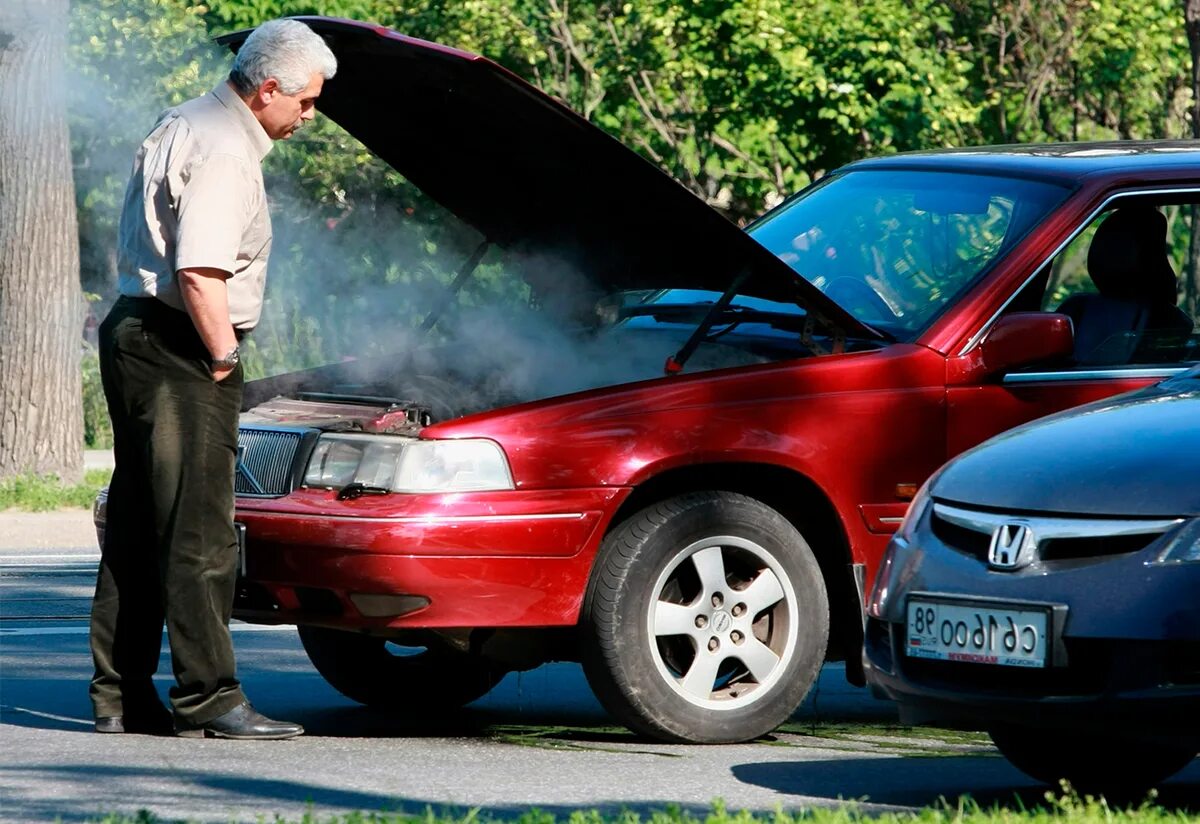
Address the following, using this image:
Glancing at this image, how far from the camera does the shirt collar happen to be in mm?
6293

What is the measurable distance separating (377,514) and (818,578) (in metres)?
1.32

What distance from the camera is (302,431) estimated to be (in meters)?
6.34

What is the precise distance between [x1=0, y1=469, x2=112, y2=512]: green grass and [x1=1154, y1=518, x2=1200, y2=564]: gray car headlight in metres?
10.2

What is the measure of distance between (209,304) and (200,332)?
0.08 metres

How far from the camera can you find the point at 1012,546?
505 centimetres

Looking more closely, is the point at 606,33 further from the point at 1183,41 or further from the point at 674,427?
the point at 674,427

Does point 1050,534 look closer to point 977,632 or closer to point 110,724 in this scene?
point 977,632

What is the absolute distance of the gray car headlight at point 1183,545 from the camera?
4.75m

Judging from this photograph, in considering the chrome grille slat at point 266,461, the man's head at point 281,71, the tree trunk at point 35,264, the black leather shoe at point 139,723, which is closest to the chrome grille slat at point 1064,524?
the chrome grille slat at point 266,461

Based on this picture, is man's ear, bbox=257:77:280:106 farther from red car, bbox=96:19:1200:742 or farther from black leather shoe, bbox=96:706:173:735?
black leather shoe, bbox=96:706:173:735

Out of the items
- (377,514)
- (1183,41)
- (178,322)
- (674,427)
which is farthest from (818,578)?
(1183,41)

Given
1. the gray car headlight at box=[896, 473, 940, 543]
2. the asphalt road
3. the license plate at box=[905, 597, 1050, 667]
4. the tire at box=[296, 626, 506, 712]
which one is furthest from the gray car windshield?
the tire at box=[296, 626, 506, 712]

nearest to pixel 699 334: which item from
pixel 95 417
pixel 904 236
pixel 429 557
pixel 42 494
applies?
pixel 904 236

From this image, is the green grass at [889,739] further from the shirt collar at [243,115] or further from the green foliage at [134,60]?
the green foliage at [134,60]
